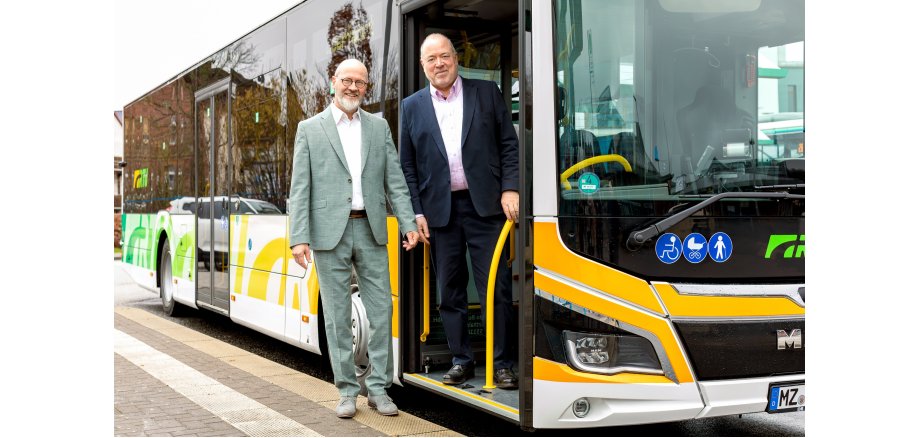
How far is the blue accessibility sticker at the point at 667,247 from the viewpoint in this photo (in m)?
4.67

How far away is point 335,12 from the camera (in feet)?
23.7

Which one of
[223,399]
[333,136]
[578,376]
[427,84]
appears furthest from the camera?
[223,399]

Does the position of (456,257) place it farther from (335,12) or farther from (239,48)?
(239,48)

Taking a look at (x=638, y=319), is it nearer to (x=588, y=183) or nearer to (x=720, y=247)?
(x=720, y=247)

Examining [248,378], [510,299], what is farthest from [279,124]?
[510,299]

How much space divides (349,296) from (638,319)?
206 cm

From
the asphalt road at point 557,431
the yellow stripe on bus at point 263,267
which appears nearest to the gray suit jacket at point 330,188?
the asphalt road at point 557,431

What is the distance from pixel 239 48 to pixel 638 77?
5509 millimetres

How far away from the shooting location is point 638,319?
462 centimetres

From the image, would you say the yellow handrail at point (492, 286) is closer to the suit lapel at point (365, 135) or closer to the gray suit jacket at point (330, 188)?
the gray suit jacket at point (330, 188)

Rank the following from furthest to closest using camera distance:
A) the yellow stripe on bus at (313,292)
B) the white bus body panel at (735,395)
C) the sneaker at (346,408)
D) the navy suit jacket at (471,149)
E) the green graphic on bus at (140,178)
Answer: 1. the green graphic on bus at (140,178)
2. the yellow stripe on bus at (313,292)
3. the sneaker at (346,408)
4. the navy suit jacket at (471,149)
5. the white bus body panel at (735,395)

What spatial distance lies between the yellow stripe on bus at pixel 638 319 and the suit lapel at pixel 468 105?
134 centimetres

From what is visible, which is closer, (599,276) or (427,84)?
(599,276)

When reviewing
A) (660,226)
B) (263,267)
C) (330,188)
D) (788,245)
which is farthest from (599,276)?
(263,267)
